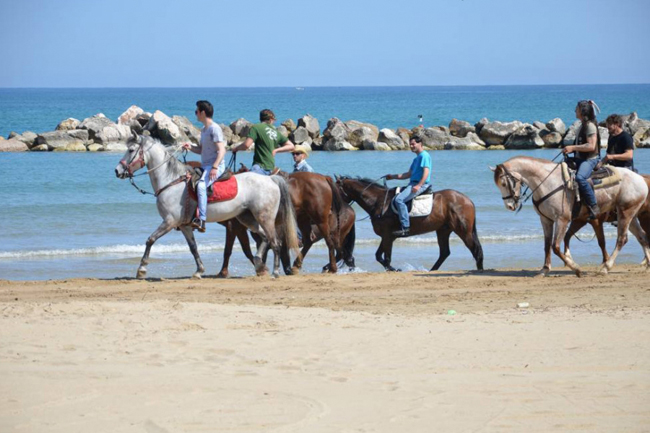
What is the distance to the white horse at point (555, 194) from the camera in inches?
489

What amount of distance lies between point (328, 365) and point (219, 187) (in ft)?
17.6

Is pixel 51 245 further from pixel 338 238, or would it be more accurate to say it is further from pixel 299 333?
pixel 299 333

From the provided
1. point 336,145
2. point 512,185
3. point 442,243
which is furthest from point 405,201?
point 336,145

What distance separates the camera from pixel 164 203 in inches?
487

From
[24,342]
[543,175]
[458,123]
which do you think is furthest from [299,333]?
[458,123]

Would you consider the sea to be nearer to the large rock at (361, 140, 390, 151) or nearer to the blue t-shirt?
the blue t-shirt

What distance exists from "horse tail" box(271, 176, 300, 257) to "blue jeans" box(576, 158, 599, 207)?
4.12 meters

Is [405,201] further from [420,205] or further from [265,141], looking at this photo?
[265,141]

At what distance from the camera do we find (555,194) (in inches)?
494

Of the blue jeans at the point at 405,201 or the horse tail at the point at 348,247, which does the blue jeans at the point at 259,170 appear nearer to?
the horse tail at the point at 348,247

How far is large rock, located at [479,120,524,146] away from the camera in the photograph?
1860 inches

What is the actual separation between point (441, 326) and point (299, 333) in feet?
5.01

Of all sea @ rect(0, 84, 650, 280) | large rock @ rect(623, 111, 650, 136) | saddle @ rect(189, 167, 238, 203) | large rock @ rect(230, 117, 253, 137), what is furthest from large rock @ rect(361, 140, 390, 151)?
saddle @ rect(189, 167, 238, 203)

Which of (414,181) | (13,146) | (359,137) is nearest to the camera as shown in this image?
(414,181)
